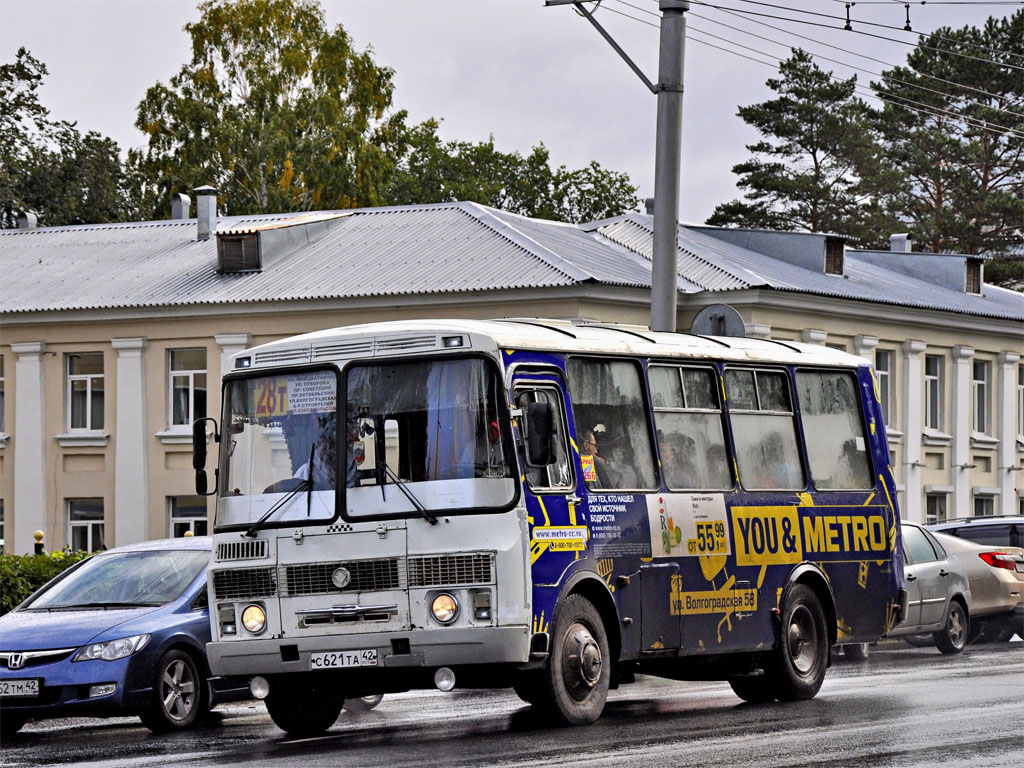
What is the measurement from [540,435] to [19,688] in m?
4.49

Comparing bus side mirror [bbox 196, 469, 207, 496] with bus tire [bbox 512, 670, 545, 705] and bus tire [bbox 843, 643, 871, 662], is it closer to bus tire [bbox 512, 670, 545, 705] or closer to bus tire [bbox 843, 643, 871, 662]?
bus tire [bbox 512, 670, 545, 705]

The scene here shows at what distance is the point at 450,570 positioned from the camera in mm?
12703

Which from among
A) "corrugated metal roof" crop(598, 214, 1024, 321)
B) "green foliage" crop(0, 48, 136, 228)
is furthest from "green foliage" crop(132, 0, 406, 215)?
"corrugated metal roof" crop(598, 214, 1024, 321)

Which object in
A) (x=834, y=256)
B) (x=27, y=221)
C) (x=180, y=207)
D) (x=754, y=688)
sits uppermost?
(x=180, y=207)

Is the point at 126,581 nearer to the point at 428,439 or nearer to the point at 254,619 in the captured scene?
the point at 254,619

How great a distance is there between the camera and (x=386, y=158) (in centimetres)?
5978

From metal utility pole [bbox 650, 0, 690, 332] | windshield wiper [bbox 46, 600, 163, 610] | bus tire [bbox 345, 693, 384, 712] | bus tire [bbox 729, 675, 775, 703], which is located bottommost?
bus tire [bbox 345, 693, 384, 712]

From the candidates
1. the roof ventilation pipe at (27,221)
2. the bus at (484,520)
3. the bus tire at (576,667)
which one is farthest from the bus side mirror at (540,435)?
the roof ventilation pipe at (27,221)

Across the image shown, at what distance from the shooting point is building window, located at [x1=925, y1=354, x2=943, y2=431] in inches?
1877

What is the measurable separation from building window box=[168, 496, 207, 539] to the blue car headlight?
2848 centimetres

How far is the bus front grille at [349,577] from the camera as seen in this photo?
1284 cm

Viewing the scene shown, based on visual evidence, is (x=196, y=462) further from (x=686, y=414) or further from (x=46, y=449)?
(x=46, y=449)

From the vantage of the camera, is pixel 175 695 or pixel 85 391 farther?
pixel 85 391

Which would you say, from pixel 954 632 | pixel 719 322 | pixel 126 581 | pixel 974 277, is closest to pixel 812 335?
pixel 974 277
